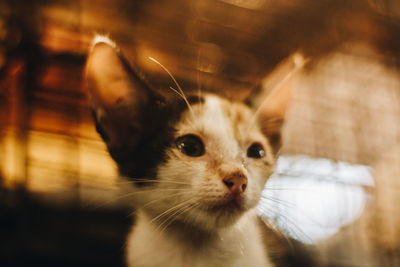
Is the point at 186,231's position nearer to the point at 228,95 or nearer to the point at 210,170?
the point at 210,170

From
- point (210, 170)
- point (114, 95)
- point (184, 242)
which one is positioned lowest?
point (184, 242)

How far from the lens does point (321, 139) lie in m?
0.79

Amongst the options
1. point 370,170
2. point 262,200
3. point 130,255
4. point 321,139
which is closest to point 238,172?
point 262,200

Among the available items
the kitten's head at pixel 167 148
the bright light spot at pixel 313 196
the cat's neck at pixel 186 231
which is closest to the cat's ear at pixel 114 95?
the kitten's head at pixel 167 148

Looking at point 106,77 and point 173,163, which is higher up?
point 106,77

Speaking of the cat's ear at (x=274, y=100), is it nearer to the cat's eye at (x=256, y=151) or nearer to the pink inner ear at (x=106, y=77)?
the cat's eye at (x=256, y=151)

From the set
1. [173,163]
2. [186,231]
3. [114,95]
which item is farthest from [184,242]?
[114,95]

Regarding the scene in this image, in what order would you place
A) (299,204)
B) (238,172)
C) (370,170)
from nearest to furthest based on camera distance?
(238,172)
(299,204)
(370,170)

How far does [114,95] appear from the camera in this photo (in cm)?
56

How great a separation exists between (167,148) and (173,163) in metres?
0.03

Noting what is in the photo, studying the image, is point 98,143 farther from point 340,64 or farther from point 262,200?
point 340,64

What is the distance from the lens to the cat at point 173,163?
0.55 m

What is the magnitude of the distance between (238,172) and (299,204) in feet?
0.79

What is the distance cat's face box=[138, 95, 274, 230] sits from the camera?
20.7 inches
